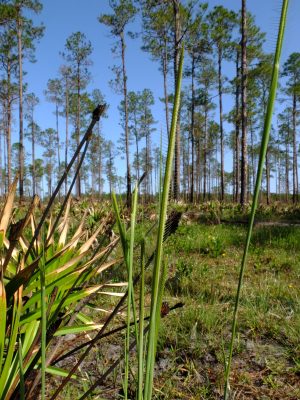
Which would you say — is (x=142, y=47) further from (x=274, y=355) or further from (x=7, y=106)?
(x=274, y=355)

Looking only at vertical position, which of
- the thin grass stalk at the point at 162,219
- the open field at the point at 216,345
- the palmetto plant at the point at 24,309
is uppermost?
the thin grass stalk at the point at 162,219

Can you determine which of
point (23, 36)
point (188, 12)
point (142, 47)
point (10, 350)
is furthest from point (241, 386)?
point (23, 36)

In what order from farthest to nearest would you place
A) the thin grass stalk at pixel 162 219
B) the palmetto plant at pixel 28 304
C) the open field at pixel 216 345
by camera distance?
the open field at pixel 216 345 < the palmetto plant at pixel 28 304 < the thin grass stalk at pixel 162 219

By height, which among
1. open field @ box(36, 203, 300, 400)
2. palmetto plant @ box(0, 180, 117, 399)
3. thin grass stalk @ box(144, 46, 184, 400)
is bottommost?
open field @ box(36, 203, 300, 400)

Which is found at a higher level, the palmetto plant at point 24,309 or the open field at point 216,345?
the palmetto plant at point 24,309

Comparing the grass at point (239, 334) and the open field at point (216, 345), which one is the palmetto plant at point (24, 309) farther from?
the grass at point (239, 334)

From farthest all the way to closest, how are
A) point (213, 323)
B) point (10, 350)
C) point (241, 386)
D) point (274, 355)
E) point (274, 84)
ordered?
point (213, 323), point (274, 355), point (241, 386), point (10, 350), point (274, 84)

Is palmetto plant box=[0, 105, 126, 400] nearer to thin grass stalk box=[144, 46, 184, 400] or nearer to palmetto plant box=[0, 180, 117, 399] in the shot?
palmetto plant box=[0, 180, 117, 399]

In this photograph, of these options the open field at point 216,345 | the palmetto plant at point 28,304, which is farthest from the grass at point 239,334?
the palmetto plant at point 28,304

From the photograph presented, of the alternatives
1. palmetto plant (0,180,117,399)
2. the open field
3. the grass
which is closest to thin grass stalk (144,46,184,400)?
palmetto plant (0,180,117,399)

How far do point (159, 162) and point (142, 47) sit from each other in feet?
70.9

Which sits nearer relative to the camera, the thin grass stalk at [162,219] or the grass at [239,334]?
the thin grass stalk at [162,219]

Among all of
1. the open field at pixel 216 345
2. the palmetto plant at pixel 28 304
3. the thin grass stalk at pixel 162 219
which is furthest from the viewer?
the open field at pixel 216 345

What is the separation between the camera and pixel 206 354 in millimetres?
1965
